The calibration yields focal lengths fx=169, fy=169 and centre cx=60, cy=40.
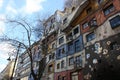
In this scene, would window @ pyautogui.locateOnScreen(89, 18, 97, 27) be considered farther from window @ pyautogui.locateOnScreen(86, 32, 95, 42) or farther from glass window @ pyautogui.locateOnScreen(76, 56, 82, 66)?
glass window @ pyautogui.locateOnScreen(76, 56, 82, 66)

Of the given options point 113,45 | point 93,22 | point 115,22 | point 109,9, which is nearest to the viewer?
point 113,45

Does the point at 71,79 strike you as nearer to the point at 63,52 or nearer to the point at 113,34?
the point at 63,52

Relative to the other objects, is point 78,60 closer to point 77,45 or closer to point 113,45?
point 77,45

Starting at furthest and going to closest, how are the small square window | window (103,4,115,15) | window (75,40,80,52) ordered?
window (75,40,80,52) < the small square window < window (103,4,115,15)

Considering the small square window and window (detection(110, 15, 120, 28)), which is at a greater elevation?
window (detection(110, 15, 120, 28))

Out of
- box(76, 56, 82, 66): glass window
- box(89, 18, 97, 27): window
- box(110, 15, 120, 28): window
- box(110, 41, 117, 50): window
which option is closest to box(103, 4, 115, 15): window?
box(110, 15, 120, 28): window

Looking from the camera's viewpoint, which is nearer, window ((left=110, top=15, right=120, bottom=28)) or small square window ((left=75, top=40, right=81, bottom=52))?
window ((left=110, top=15, right=120, bottom=28))

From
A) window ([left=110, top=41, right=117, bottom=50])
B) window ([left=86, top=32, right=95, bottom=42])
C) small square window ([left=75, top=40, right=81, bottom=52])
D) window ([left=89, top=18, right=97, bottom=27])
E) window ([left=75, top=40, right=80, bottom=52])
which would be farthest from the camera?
window ([left=75, top=40, right=80, bottom=52])

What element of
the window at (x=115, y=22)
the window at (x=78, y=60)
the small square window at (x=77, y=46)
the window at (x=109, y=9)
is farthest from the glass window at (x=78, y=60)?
the window at (x=109, y=9)

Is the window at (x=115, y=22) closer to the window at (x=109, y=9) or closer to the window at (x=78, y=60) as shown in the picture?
the window at (x=109, y=9)

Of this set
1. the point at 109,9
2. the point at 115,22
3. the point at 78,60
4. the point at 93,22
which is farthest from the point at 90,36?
the point at 115,22

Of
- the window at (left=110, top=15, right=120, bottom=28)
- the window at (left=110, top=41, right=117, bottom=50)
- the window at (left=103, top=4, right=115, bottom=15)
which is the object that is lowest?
the window at (left=110, top=41, right=117, bottom=50)

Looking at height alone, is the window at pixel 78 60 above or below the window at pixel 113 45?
below

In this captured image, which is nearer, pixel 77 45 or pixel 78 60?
pixel 78 60
